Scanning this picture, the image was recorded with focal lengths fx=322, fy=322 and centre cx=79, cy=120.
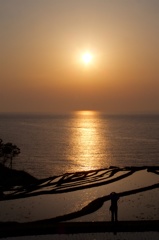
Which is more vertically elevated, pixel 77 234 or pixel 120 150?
pixel 120 150

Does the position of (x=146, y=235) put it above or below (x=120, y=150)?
below

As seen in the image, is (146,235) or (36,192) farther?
(36,192)

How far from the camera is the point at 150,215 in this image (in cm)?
3225

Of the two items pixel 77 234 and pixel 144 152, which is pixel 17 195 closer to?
pixel 77 234

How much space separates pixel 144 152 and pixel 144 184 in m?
97.9

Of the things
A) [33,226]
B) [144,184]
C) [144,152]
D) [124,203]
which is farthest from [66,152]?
[33,226]

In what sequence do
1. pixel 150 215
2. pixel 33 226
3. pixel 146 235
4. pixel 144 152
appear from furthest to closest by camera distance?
pixel 144 152, pixel 150 215, pixel 33 226, pixel 146 235

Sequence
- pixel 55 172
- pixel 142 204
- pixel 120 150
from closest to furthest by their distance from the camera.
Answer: pixel 142 204 → pixel 55 172 → pixel 120 150

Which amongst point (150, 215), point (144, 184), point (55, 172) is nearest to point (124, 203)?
point (150, 215)

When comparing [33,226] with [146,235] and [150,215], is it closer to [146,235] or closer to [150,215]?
[146,235]

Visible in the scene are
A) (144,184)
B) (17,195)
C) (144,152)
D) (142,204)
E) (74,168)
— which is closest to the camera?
(142,204)

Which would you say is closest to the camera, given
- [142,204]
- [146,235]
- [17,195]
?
[146,235]

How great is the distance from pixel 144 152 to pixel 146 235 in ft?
402

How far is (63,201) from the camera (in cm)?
4047
